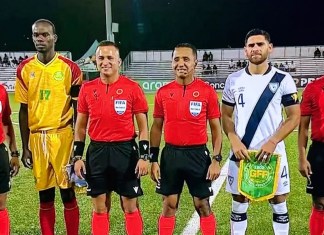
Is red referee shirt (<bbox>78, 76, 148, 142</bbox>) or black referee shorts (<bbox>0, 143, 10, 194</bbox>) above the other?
red referee shirt (<bbox>78, 76, 148, 142</bbox>)

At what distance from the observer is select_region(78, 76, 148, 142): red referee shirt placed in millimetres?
3564

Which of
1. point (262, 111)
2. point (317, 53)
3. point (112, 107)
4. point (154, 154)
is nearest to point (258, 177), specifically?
point (262, 111)

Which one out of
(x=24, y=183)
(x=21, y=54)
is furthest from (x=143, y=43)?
(x=24, y=183)

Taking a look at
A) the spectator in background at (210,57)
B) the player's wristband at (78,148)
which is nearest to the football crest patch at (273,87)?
the player's wristband at (78,148)

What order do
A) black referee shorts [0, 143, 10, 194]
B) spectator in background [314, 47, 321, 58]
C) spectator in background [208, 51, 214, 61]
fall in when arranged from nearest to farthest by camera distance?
black referee shorts [0, 143, 10, 194]
spectator in background [314, 47, 321, 58]
spectator in background [208, 51, 214, 61]

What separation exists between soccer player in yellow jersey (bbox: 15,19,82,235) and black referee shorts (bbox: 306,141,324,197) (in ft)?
6.72

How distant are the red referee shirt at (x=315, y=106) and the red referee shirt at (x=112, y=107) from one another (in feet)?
4.24

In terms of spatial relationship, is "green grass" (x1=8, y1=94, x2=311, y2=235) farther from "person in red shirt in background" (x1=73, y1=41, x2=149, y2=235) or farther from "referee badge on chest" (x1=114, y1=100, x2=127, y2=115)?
"referee badge on chest" (x1=114, y1=100, x2=127, y2=115)

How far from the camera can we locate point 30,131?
399 centimetres

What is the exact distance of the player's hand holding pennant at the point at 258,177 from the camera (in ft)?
10.9

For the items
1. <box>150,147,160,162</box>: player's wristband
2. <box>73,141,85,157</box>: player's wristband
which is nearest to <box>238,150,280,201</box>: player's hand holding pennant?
<box>150,147,160,162</box>: player's wristband

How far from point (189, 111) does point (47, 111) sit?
1.25m

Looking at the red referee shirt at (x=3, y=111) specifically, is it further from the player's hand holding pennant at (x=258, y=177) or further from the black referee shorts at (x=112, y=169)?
the player's hand holding pennant at (x=258, y=177)

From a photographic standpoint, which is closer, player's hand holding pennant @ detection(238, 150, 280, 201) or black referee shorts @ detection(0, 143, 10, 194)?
player's hand holding pennant @ detection(238, 150, 280, 201)
